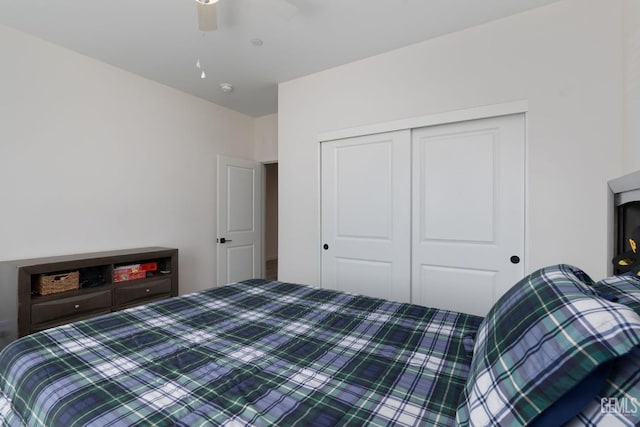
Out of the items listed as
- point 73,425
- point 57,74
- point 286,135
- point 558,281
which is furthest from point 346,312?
point 57,74

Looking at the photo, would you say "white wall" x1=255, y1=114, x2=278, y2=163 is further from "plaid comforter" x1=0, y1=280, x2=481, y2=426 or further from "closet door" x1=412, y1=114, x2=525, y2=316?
"plaid comforter" x1=0, y1=280, x2=481, y2=426

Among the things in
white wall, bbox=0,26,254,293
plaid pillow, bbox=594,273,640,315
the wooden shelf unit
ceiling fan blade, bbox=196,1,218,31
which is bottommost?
the wooden shelf unit

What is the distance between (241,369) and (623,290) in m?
1.22

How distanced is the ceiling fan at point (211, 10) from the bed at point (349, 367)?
177cm

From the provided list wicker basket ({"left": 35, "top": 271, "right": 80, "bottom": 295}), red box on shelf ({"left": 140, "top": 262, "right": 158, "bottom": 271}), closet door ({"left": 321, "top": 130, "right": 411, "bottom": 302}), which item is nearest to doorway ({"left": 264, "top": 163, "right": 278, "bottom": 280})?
red box on shelf ({"left": 140, "top": 262, "right": 158, "bottom": 271})

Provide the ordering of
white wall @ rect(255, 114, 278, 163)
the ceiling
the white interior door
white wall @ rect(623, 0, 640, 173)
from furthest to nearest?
white wall @ rect(255, 114, 278, 163) < the white interior door < the ceiling < white wall @ rect(623, 0, 640, 173)

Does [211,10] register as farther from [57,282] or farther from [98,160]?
[57,282]

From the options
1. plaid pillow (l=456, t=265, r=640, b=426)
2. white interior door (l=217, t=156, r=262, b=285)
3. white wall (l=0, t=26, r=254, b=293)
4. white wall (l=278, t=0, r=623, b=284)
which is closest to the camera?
plaid pillow (l=456, t=265, r=640, b=426)

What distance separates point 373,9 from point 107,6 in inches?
76.7

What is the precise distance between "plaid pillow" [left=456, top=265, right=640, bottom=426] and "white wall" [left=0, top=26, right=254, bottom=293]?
333 centimetres

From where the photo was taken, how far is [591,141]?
2.01 m

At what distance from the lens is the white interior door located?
4.04m

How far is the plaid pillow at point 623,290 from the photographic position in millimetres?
752

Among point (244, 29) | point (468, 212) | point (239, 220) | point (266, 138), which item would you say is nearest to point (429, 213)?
point (468, 212)
